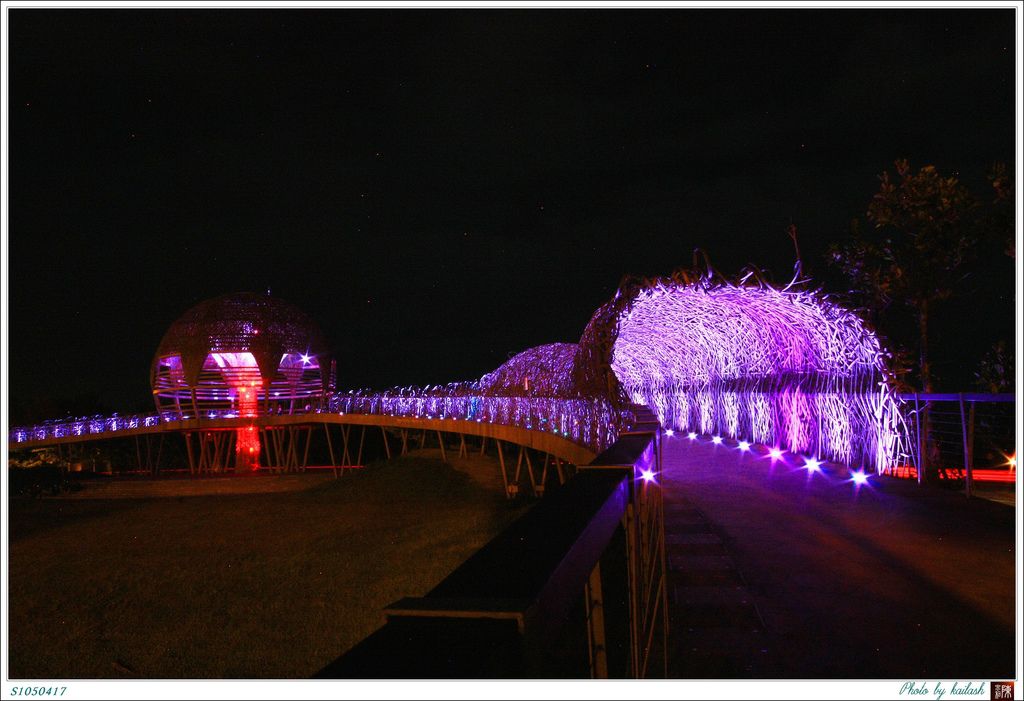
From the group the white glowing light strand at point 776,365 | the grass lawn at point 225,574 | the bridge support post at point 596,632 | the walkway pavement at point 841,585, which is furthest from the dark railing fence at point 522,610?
the white glowing light strand at point 776,365

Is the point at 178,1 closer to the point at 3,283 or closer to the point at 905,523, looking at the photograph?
the point at 3,283

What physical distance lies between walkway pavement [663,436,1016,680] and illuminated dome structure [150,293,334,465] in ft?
110

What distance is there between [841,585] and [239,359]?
42139mm

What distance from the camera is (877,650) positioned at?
3.69 m

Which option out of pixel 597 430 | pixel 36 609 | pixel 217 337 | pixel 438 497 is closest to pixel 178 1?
pixel 597 430

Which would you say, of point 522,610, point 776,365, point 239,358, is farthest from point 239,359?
point 522,610

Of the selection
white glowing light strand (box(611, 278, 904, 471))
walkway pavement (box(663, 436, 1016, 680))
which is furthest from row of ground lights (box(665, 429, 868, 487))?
walkway pavement (box(663, 436, 1016, 680))

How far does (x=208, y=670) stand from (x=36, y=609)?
500 centimetres

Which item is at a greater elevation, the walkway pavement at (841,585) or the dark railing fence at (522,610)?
the dark railing fence at (522,610)

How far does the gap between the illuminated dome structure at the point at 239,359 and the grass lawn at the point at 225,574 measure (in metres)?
17.2

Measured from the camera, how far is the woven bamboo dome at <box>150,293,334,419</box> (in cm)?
3975

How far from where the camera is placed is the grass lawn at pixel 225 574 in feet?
32.1

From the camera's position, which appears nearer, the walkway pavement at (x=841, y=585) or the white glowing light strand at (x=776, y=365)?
the walkway pavement at (x=841, y=585)

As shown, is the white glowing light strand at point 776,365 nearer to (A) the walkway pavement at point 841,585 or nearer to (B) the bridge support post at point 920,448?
(B) the bridge support post at point 920,448
